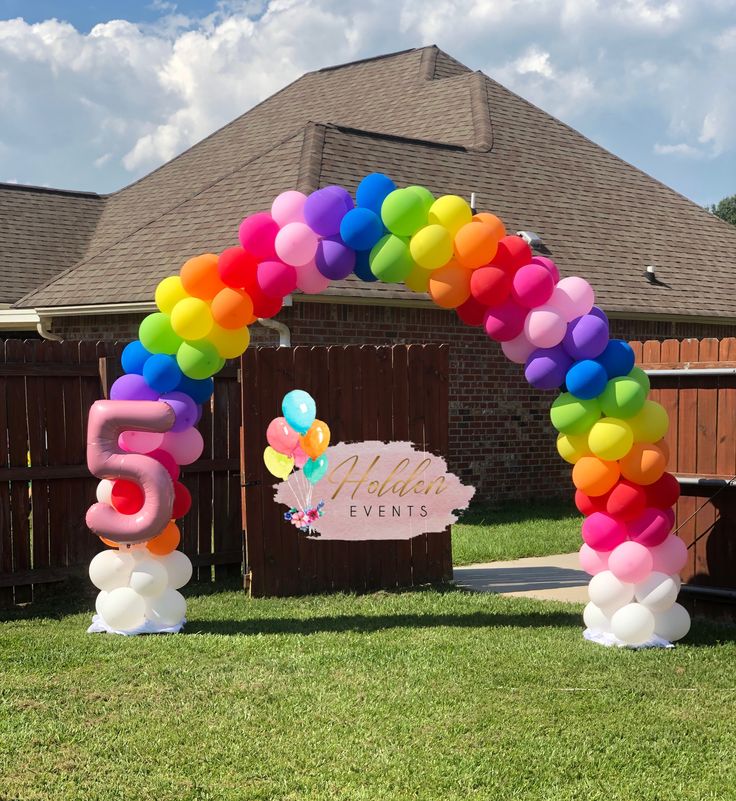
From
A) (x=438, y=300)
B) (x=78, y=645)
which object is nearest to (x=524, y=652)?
(x=438, y=300)

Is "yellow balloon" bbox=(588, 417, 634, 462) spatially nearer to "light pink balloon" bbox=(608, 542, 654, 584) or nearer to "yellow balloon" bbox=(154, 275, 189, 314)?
"light pink balloon" bbox=(608, 542, 654, 584)

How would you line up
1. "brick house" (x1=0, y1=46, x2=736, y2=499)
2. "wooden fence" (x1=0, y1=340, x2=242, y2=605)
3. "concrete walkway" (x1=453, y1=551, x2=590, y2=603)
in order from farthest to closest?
"brick house" (x1=0, y1=46, x2=736, y2=499)
"concrete walkway" (x1=453, y1=551, x2=590, y2=603)
"wooden fence" (x1=0, y1=340, x2=242, y2=605)

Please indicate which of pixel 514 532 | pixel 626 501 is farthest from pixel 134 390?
pixel 514 532

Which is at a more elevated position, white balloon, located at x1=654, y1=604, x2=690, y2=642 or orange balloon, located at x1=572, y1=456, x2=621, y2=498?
orange balloon, located at x1=572, y1=456, x2=621, y2=498

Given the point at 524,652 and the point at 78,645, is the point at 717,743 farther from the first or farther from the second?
the point at 78,645

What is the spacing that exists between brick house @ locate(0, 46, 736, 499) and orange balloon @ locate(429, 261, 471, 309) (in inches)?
212

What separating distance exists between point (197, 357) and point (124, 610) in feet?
5.89

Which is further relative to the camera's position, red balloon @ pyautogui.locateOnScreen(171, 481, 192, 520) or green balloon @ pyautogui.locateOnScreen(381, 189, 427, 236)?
red balloon @ pyautogui.locateOnScreen(171, 481, 192, 520)

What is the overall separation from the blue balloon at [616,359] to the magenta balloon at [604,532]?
3.15 feet

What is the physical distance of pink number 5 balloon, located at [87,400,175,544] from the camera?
6.84 m

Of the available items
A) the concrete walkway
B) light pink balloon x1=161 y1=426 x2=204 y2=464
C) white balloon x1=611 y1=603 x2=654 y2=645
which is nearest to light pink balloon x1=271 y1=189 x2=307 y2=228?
light pink balloon x1=161 y1=426 x2=204 y2=464

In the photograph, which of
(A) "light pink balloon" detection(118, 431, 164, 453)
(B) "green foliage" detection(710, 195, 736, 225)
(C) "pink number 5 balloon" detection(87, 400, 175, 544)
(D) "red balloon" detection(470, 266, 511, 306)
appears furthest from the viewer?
(B) "green foliage" detection(710, 195, 736, 225)

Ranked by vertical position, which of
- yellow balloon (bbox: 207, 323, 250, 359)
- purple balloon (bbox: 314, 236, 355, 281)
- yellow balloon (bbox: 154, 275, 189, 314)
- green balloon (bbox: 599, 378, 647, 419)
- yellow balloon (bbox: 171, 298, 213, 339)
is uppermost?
purple balloon (bbox: 314, 236, 355, 281)

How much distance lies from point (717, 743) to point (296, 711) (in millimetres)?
2099
